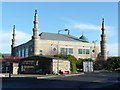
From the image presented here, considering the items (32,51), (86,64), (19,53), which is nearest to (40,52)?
(32,51)

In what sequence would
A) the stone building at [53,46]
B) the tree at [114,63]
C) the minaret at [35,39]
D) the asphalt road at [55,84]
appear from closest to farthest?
1. the asphalt road at [55,84]
2. the tree at [114,63]
3. the minaret at [35,39]
4. the stone building at [53,46]

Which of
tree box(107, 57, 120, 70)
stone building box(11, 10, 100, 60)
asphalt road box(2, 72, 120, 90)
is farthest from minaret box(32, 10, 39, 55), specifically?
asphalt road box(2, 72, 120, 90)

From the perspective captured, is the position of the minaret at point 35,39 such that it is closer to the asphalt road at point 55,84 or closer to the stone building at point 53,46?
the stone building at point 53,46

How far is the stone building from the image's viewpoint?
354 ft

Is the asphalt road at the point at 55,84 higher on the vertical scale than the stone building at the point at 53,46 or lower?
lower

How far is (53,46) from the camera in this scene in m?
115

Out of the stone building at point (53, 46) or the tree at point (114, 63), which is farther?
the stone building at point (53, 46)

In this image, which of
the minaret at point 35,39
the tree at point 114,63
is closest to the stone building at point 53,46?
the minaret at point 35,39

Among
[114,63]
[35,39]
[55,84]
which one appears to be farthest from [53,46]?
[55,84]

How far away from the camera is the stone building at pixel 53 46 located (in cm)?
10776

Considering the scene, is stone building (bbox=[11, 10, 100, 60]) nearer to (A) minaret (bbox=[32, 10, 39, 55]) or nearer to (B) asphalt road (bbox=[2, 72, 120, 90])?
(A) minaret (bbox=[32, 10, 39, 55])

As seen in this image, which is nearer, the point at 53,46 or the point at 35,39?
the point at 35,39

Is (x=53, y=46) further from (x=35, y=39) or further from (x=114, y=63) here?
(x=114, y=63)

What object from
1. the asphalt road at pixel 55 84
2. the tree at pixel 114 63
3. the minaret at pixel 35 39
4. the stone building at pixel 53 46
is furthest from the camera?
the stone building at pixel 53 46
